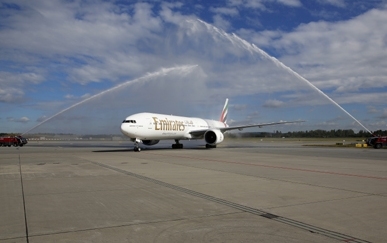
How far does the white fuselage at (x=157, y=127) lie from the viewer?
3122 centimetres

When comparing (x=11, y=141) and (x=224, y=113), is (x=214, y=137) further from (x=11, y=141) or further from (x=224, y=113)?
(x=11, y=141)

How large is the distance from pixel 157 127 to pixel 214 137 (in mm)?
7002

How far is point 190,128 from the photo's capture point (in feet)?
133

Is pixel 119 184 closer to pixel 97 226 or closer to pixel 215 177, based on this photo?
pixel 215 177

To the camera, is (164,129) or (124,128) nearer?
(124,128)

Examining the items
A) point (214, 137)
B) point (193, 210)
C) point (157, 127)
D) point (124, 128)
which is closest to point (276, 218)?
point (193, 210)

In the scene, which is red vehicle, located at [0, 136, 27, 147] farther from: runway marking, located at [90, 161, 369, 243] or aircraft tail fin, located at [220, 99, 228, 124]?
runway marking, located at [90, 161, 369, 243]

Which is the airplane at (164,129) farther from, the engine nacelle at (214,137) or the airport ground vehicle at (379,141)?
the airport ground vehicle at (379,141)

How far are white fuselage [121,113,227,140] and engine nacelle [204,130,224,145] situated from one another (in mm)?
2795

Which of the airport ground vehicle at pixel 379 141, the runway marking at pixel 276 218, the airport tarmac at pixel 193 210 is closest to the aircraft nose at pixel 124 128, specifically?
Answer: the airport tarmac at pixel 193 210

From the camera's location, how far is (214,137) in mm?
37438

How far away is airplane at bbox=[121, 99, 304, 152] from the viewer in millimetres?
31453

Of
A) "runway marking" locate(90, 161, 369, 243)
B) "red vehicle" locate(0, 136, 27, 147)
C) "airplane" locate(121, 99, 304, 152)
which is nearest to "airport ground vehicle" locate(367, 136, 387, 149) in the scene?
"airplane" locate(121, 99, 304, 152)

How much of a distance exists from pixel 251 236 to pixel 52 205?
4.82 meters
